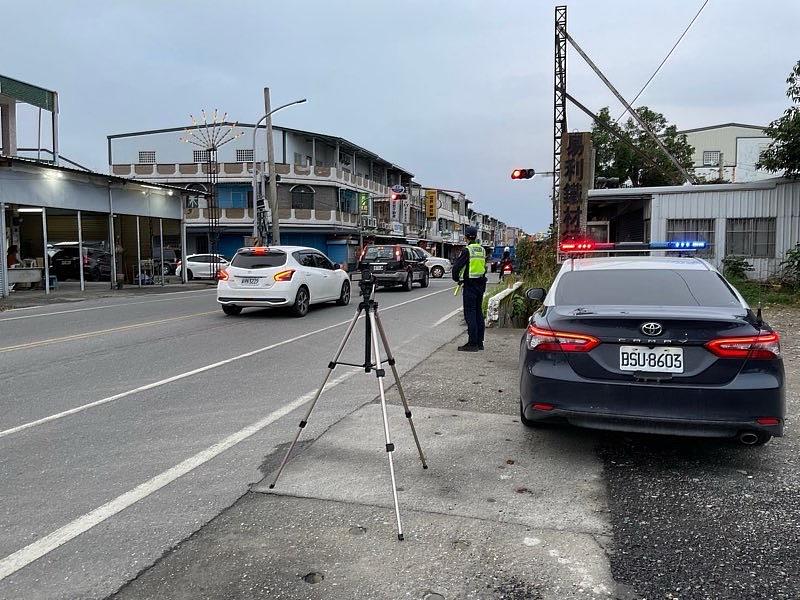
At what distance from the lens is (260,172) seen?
145 ft

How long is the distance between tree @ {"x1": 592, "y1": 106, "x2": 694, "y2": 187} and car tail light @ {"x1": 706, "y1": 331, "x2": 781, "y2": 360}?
3132cm

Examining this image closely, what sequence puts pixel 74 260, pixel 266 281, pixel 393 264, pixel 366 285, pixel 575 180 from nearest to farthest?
1. pixel 366 285
2. pixel 575 180
3. pixel 266 281
4. pixel 393 264
5. pixel 74 260

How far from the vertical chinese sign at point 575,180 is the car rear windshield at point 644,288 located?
313 inches

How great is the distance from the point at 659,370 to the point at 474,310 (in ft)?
16.9

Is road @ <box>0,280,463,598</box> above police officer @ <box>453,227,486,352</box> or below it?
below

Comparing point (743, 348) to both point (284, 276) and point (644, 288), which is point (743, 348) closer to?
point (644, 288)

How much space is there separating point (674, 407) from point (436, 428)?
6.45 ft

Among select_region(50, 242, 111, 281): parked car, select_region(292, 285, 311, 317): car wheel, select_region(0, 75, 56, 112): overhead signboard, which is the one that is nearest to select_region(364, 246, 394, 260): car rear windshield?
select_region(292, 285, 311, 317): car wheel

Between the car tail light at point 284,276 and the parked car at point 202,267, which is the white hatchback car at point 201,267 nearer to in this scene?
the parked car at point 202,267

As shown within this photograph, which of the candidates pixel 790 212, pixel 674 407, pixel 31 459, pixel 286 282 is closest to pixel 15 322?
pixel 286 282

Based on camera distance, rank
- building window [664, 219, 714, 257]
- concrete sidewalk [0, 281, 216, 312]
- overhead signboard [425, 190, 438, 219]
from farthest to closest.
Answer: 1. overhead signboard [425, 190, 438, 219]
2. building window [664, 219, 714, 257]
3. concrete sidewalk [0, 281, 216, 312]

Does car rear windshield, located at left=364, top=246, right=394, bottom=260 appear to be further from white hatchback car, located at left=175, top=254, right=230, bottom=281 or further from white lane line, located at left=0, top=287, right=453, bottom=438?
white lane line, located at left=0, top=287, right=453, bottom=438

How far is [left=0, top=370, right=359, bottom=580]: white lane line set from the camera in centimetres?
317

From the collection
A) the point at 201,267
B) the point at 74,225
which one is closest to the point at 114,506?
the point at 201,267
